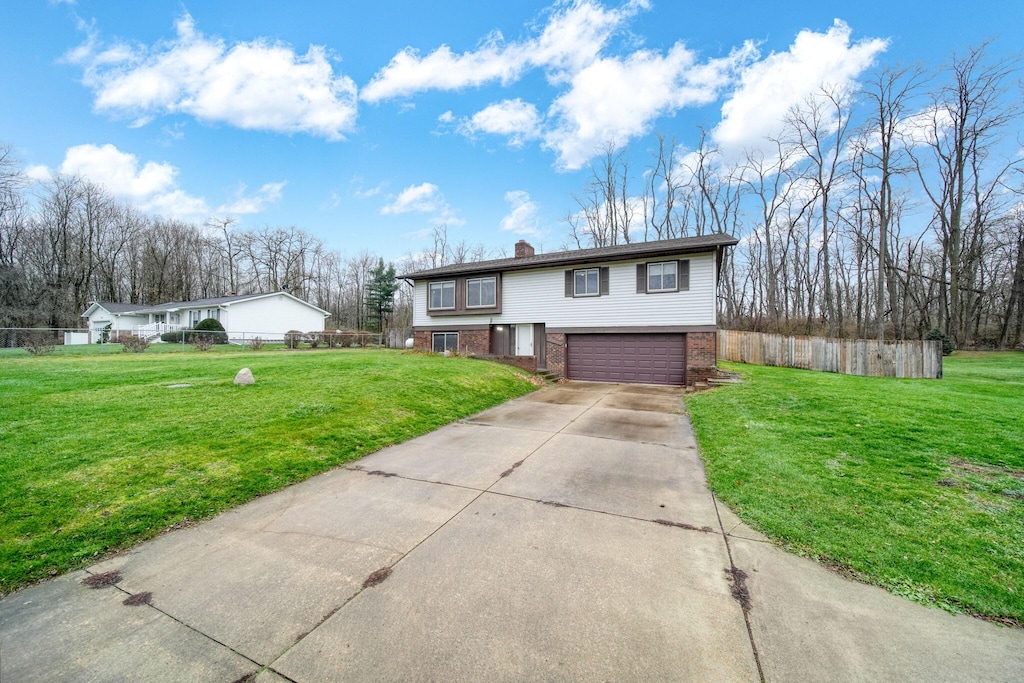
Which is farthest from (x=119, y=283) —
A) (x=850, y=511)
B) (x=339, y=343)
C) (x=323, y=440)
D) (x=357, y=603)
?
(x=850, y=511)

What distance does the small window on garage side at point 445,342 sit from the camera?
17938 millimetres

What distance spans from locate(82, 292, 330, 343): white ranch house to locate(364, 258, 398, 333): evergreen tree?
5311mm

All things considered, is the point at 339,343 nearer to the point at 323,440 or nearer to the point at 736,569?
the point at 323,440

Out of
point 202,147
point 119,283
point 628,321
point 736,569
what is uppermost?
point 202,147

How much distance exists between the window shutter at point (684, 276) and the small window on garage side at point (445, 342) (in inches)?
384

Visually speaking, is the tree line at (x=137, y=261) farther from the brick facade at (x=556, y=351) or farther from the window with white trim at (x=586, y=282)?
the window with white trim at (x=586, y=282)

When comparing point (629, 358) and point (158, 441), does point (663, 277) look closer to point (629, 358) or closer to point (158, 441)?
point (629, 358)

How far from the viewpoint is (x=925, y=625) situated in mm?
2289

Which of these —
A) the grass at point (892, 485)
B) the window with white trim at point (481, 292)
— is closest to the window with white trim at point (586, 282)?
the window with white trim at point (481, 292)

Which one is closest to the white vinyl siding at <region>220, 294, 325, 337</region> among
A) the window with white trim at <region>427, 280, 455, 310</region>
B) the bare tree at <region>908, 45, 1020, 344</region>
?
the window with white trim at <region>427, 280, 455, 310</region>

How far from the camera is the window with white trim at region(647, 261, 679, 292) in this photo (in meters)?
13.7

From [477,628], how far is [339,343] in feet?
96.2

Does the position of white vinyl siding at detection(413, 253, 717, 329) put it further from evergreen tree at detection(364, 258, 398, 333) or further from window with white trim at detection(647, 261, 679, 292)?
evergreen tree at detection(364, 258, 398, 333)

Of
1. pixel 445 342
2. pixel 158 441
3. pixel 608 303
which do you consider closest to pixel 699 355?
pixel 608 303
